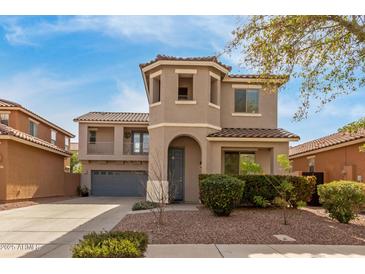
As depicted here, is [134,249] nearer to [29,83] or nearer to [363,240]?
[363,240]

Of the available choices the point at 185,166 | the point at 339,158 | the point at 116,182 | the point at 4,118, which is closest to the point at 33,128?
the point at 4,118

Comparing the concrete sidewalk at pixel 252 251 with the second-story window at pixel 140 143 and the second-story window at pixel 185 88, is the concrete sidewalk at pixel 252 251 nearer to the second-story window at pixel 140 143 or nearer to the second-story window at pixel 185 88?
the second-story window at pixel 185 88

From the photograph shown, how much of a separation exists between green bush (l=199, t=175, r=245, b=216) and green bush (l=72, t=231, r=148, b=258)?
6.64 metres

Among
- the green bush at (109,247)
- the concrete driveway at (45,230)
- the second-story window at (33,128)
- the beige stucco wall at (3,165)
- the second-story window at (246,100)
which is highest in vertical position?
the second-story window at (246,100)

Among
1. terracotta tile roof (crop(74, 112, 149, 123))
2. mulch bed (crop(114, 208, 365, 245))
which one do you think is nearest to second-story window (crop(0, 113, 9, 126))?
terracotta tile roof (crop(74, 112, 149, 123))

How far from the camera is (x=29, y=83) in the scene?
14.8 meters

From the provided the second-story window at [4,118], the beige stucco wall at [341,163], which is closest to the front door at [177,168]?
the beige stucco wall at [341,163]

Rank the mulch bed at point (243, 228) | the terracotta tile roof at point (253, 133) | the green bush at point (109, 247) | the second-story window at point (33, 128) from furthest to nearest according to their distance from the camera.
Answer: the second-story window at point (33, 128), the terracotta tile roof at point (253, 133), the mulch bed at point (243, 228), the green bush at point (109, 247)

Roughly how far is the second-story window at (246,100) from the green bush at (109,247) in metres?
14.7

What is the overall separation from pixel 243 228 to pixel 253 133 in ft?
27.0

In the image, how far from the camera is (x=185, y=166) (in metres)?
19.9

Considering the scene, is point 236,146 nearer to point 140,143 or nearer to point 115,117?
point 140,143

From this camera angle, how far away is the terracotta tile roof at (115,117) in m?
29.9
